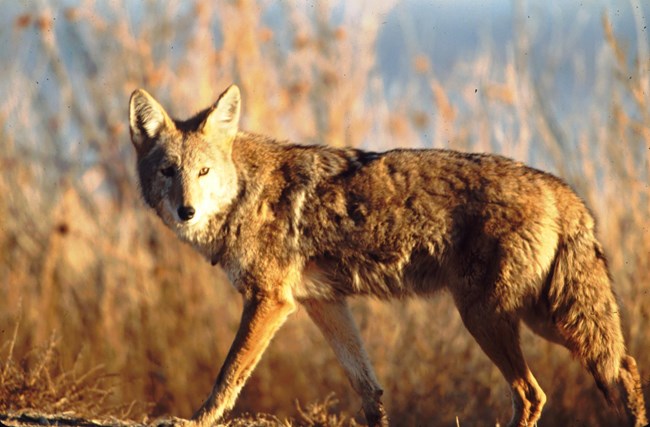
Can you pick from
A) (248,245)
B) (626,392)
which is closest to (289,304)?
(248,245)

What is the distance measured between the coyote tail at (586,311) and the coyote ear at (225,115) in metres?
2.10

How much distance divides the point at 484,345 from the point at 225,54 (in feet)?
15.7

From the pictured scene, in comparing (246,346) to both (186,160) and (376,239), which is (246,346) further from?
(186,160)

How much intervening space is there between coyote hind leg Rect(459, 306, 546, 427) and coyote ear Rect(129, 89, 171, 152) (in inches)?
84.7

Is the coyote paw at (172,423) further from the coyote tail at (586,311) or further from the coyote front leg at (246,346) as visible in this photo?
the coyote tail at (586,311)

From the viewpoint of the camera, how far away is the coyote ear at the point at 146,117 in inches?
226

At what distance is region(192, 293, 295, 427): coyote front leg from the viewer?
524 centimetres

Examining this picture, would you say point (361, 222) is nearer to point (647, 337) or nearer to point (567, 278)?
point (567, 278)

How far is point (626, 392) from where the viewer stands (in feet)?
16.7

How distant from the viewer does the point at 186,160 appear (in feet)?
18.0

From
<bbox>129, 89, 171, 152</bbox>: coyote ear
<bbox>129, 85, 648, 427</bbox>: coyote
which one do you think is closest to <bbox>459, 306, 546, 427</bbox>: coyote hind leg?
<bbox>129, 85, 648, 427</bbox>: coyote

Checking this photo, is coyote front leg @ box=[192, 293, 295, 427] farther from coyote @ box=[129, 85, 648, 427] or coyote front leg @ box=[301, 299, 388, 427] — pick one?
coyote front leg @ box=[301, 299, 388, 427]

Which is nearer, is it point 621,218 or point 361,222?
point 361,222

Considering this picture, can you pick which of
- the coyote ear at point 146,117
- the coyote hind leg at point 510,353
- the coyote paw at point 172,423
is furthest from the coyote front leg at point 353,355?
the coyote ear at point 146,117
